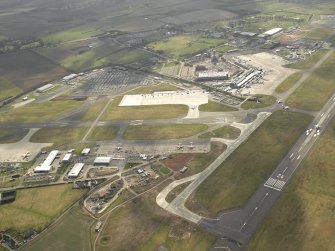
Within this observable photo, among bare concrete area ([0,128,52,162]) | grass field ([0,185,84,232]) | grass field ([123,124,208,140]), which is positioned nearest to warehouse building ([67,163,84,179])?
grass field ([0,185,84,232])

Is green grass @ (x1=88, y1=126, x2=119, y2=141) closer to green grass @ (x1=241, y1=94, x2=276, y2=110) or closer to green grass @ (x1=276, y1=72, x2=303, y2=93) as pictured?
green grass @ (x1=241, y1=94, x2=276, y2=110)

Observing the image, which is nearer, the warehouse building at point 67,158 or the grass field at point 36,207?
the grass field at point 36,207

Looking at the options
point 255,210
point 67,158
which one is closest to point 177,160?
point 255,210

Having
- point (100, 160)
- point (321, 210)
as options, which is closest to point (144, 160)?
point (100, 160)

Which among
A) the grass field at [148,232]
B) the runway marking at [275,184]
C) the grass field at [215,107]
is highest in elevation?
the grass field at [215,107]

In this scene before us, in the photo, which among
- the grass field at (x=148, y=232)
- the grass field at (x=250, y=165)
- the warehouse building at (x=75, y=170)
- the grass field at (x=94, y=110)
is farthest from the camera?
the grass field at (x=94, y=110)

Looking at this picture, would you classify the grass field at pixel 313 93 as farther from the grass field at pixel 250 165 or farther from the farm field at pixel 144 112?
the farm field at pixel 144 112

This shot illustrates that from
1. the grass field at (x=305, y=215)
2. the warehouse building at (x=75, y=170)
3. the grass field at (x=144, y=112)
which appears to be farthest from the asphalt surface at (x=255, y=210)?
the grass field at (x=144, y=112)
